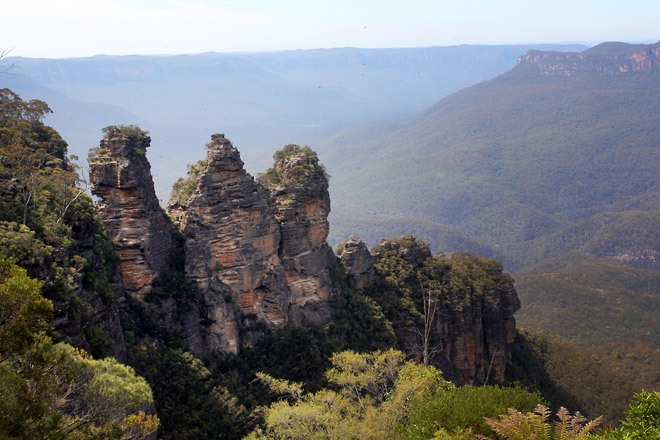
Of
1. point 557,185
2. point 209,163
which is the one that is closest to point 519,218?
point 557,185

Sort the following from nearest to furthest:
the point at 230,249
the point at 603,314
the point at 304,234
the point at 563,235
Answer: the point at 230,249 → the point at 304,234 → the point at 603,314 → the point at 563,235

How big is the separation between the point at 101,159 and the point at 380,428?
1717 centimetres

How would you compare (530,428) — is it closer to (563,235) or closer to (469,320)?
(469,320)

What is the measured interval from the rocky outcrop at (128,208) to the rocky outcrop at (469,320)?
19168 millimetres

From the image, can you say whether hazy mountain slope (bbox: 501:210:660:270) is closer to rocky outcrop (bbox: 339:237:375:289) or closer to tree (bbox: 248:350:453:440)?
rocky outcrop (bbox: 339:237:375:289)

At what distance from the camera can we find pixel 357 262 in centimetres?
3856

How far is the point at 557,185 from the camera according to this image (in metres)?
195

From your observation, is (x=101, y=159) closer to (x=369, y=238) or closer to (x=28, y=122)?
(x=28, y=122)

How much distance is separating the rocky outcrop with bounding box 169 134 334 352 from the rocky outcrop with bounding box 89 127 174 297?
2112mm

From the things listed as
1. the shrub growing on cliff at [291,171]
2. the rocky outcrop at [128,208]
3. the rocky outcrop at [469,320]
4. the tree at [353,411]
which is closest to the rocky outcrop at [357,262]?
the rocky outcrop at [469,320]

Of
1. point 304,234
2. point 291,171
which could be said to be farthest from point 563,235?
point 291,171

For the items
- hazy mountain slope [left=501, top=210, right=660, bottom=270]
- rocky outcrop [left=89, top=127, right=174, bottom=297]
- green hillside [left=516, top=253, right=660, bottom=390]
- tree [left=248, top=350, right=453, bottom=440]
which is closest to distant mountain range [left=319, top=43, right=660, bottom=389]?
green hillside [left=516, top=253, right=660, bottom=390]

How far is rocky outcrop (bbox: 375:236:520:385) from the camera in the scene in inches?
1597

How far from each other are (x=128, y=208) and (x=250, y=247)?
693 cm
